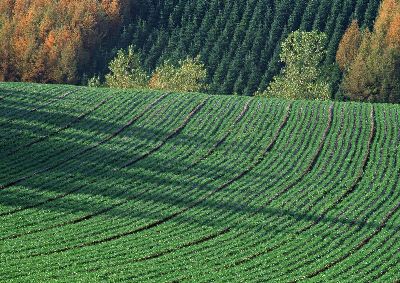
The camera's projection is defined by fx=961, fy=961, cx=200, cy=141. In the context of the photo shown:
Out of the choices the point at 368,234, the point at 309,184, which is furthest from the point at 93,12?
the point at 368,234

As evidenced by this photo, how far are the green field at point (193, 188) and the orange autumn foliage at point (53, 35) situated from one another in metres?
38.0

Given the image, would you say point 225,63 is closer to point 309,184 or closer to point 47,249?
point 309,184

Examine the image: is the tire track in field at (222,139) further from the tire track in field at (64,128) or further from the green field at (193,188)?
the tire track in field at (64,128)

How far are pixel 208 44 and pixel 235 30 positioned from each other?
4078 millimetres

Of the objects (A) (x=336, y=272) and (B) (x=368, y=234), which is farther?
(B) (x=368, y=234)

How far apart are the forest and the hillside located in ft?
0.44

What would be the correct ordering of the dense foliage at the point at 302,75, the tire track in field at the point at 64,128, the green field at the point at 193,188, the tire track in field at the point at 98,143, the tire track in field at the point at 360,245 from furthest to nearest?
the dense foliage at the point at 302,75 → the tire track in field at the point at 64,128 → the tire track in field at the point at 98,143 → the green field at the point at 193,188 → the tire track in field at the point at 360,245

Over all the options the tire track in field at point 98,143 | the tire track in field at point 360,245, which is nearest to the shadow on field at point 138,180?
the tire track in field at point 98,143

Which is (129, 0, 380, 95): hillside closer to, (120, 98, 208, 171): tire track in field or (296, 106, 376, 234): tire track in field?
(120, 98, 208, 171): tire track in field

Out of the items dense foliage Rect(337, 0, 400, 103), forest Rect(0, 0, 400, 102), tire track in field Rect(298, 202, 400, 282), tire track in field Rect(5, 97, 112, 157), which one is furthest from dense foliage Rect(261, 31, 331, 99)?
tire track in field Rect(298, 202, 400, 282)

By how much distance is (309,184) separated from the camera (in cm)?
5228

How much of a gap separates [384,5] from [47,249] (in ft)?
257

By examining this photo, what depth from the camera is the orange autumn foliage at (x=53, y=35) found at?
107 meters

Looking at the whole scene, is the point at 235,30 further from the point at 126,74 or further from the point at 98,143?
the point at 98,143
